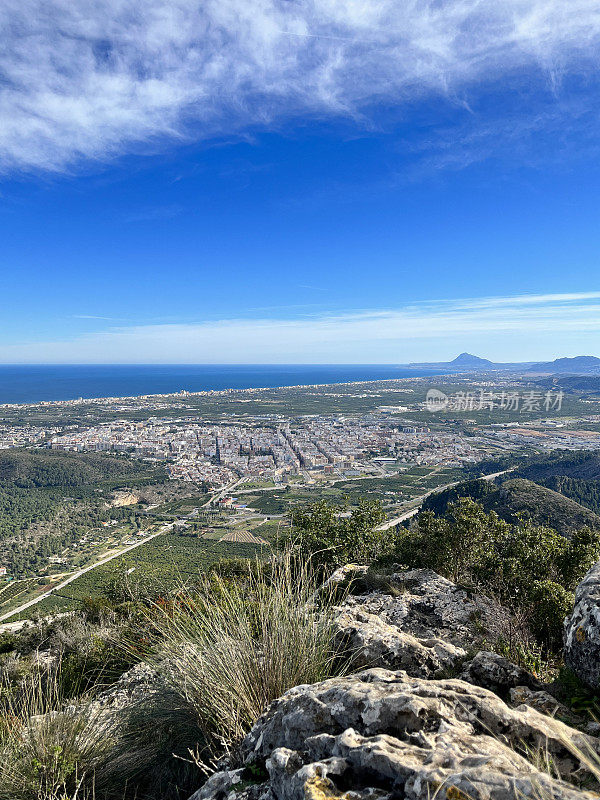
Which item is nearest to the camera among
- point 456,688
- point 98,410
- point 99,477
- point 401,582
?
point 456,688

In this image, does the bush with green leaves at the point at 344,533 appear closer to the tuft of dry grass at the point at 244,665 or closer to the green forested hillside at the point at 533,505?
the tuft of dry grass at the point at 244,665

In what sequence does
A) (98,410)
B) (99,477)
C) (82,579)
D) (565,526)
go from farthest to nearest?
(98,410) → (99,477) → (82,579) → (565,526)

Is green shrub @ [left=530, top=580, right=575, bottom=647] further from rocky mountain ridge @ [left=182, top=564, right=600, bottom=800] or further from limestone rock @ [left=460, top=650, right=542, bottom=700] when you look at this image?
limestone rock @ [left=460, top=650, right=542, bottom=700]

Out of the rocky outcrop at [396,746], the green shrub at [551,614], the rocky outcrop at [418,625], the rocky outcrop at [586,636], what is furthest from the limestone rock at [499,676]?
the green shrub at [551,614]

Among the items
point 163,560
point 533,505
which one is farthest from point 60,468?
point 533,505

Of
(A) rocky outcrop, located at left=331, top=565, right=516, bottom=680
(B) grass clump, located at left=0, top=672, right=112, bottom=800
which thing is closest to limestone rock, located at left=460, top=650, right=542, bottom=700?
(A) rocky outcrop, located at left=331, top=565, right=516, bottom=680

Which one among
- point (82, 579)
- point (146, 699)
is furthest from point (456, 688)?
point (82, 579)

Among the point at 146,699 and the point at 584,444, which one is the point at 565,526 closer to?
the point at 146,699
